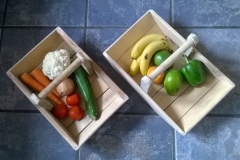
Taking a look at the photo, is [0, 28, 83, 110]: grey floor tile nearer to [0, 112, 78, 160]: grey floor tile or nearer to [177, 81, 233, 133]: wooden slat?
[0, 112, 78, 160]: grey floor tile

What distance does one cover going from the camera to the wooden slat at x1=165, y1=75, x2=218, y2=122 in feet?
2.86

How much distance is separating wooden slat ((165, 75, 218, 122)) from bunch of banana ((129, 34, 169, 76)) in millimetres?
122

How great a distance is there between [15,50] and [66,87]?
242 millimetres

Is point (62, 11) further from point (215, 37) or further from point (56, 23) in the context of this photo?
point (215, 37)

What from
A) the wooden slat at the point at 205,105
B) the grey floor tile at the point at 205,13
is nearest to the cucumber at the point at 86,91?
the wooden slat at the point at 205,105

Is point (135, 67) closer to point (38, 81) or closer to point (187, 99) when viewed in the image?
point (187, 99)

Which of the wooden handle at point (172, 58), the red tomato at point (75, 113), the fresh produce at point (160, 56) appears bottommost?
the fresh produce at point (160, 56)

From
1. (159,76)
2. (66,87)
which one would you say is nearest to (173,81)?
(159,76)

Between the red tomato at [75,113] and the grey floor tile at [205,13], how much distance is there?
0.40 meters

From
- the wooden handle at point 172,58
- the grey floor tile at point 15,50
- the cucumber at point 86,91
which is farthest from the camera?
the grey floor tile at point 15,50

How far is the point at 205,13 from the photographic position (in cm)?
100

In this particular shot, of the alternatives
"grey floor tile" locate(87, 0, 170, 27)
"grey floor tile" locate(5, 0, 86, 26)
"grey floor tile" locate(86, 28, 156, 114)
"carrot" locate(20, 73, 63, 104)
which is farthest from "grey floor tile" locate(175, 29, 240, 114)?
"carrot" locate(20, 73, 63, 104)

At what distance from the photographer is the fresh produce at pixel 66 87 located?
88cm

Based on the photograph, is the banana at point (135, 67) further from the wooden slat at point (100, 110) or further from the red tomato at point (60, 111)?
the red tomato at point (60, 111)
